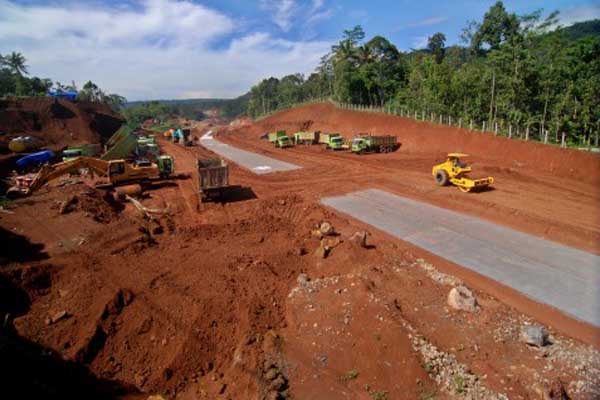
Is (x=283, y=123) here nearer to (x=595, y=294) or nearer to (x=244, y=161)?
(x=244, y=161)

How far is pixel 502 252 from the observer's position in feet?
36.4

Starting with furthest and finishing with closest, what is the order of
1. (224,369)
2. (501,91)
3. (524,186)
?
(501,91), (524,186), (224,369)

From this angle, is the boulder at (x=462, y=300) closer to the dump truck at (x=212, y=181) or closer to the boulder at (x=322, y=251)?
the boulder at (x=322, y=251)

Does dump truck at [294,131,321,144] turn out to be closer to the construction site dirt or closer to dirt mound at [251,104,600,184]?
dirt mound at [251,104,600,184]

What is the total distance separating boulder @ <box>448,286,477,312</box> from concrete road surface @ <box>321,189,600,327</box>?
1.79m

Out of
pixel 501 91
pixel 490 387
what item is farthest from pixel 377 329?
pixel 501 91

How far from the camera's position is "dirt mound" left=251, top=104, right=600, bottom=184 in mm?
19538

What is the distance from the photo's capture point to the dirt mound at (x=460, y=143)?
64.1ft

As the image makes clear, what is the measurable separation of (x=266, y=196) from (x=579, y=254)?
13.8 m

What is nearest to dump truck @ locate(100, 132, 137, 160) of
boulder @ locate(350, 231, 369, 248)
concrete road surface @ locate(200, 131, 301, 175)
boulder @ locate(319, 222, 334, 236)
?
concrete road surface @ locate(200, 131, 301, 175)

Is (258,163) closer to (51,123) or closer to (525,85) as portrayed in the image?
(525,85)

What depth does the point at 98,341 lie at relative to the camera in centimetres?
711

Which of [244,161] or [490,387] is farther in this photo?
[244,161]

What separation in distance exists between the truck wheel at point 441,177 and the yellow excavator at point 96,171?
16520mm
